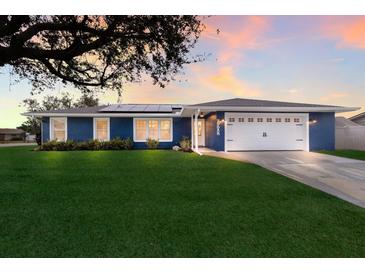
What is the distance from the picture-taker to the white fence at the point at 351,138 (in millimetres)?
16339

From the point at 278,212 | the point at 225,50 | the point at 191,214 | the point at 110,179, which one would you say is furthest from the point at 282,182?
the point at 225,50

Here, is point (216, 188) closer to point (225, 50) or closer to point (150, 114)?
point (225, 50)

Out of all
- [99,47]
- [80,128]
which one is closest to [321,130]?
[99,47]

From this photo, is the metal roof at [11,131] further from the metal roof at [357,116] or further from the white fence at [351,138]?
the metal roof at [357,116]

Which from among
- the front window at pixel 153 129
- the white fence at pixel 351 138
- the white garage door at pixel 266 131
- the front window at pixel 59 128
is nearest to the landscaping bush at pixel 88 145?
the front window at pixel 153 129

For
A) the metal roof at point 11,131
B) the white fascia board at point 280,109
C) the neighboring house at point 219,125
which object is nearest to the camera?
the white fascia board at point 280,109

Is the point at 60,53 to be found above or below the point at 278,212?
above

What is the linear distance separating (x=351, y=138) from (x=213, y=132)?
9235 millimetres

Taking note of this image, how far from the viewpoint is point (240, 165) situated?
9352 millimetres

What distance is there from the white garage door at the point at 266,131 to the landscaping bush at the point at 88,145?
674cm

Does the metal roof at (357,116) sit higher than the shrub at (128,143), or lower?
higher

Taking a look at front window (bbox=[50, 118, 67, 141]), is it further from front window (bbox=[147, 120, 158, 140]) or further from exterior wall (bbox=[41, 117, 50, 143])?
front window (bbox=[147, 120, 158, 140])
